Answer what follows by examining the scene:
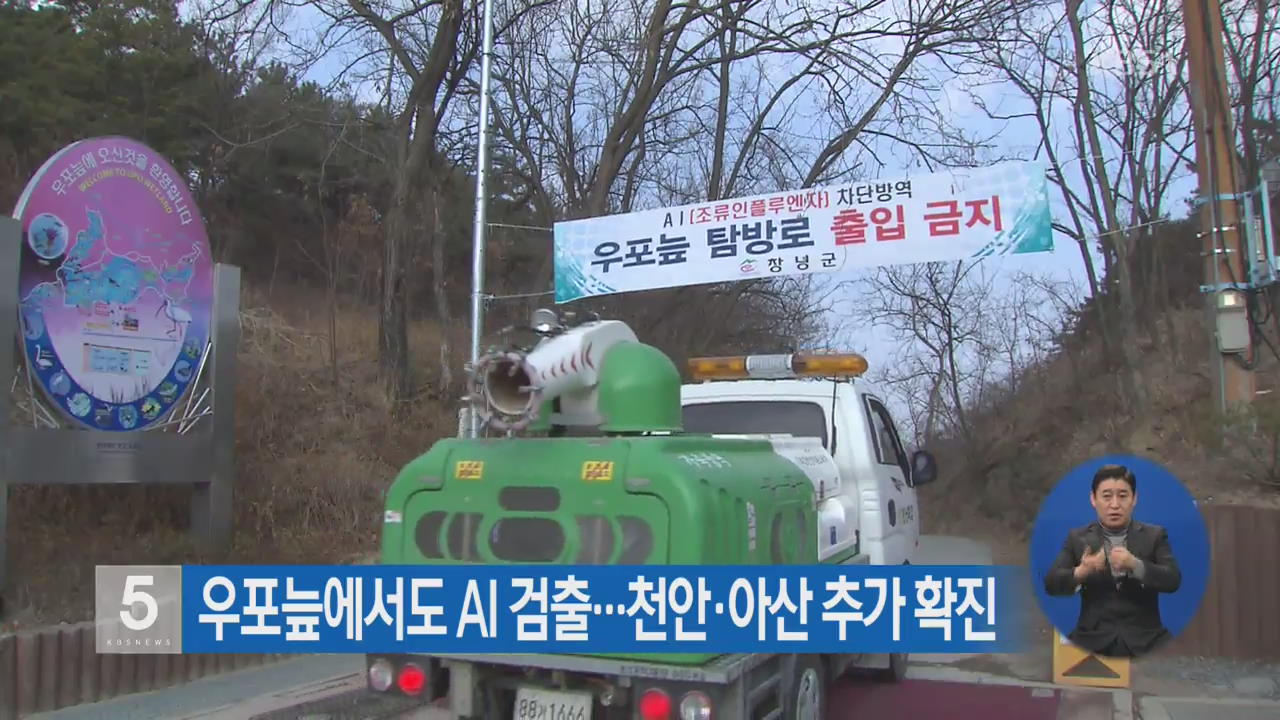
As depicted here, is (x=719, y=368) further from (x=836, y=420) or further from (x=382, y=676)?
(x=382, y=676)

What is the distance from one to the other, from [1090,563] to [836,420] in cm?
354

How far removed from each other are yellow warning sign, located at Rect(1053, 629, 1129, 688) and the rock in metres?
0.81

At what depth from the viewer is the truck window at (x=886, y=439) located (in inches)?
289

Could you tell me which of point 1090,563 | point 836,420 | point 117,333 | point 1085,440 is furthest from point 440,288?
point 1090,563

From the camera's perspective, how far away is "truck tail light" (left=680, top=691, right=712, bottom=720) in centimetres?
434

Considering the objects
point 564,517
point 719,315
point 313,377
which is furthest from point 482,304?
point 719,315

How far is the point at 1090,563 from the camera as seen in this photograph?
11.9 ft

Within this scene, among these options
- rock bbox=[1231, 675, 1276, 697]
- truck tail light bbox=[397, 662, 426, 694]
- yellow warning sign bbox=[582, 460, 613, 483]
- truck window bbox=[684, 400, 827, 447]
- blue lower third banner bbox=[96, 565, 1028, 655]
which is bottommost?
rock bbox=[1231, 675, 1276, 697]

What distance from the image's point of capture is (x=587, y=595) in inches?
182

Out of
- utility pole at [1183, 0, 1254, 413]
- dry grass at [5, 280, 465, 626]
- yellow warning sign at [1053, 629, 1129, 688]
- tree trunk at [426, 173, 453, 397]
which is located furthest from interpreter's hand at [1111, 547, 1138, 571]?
tree trunk at [426, 173, 453, 397]

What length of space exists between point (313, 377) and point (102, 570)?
6243 mm

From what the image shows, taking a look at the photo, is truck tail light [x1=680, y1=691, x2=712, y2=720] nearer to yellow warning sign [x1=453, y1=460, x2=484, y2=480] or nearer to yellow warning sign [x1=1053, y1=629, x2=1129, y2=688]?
yellow warning sign [x1=453, y1=460, x2=484, y2=480]

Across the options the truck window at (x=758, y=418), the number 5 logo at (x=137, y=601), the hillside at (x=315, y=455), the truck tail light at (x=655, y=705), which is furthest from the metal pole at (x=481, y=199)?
the truck tail light at (x=655, y=705)

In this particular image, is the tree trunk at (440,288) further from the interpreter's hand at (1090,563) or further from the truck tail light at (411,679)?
the interpreter's hand at (1090,563)
